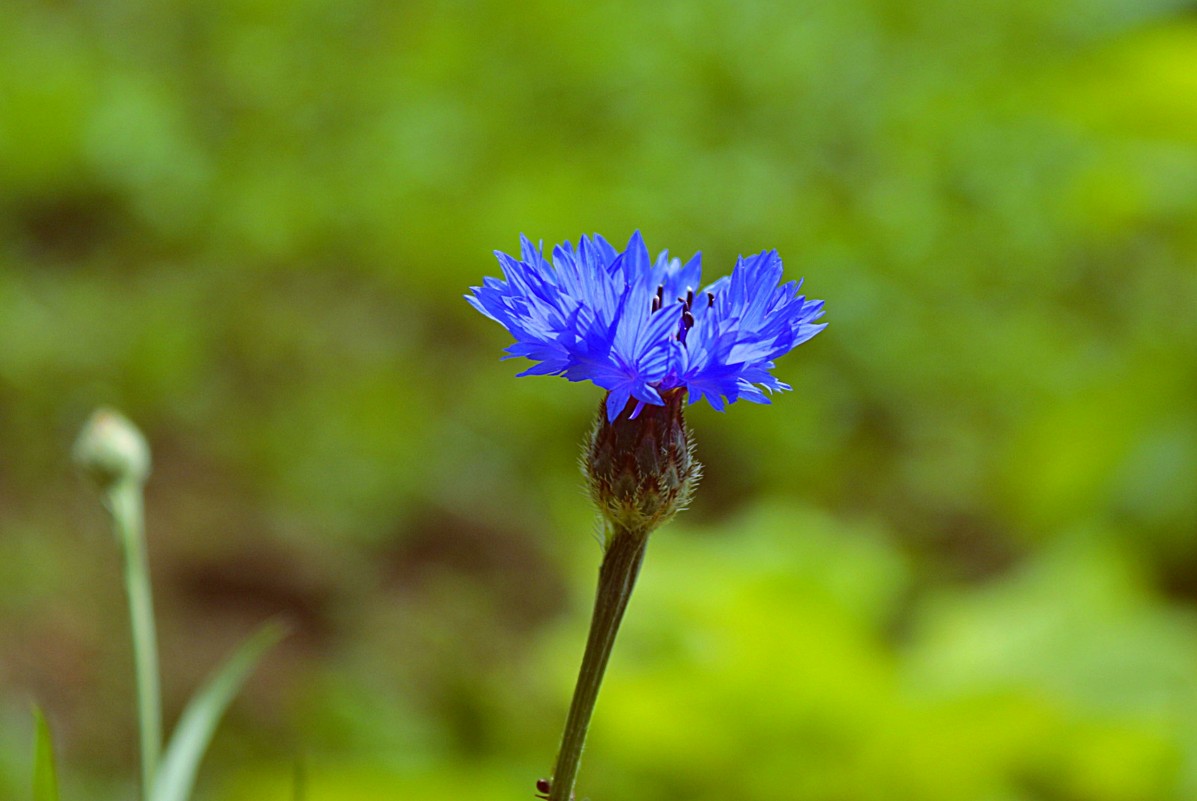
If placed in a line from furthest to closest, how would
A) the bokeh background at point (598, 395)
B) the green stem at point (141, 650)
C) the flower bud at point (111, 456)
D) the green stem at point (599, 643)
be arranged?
1. the bokeh background at point (598, 395)
2. the flower bud at point (111, 456)
3. the green stem at point (141, 650)
4. the green stem at point (599, 643)

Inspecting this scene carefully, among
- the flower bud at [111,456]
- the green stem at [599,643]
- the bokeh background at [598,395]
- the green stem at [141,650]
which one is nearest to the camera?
the green stem at [599,643]

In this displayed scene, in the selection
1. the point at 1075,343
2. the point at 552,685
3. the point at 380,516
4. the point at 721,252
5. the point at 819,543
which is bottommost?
the point at 552,685

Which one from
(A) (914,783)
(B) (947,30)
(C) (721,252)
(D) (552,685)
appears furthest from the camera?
(B) (947,30)

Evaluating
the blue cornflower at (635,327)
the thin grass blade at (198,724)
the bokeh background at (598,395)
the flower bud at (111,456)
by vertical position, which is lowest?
the thin grass blade at (198,724)

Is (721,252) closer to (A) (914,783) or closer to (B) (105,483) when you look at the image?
(A) (914,783)

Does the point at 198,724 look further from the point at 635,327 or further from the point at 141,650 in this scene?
the point at 635,327

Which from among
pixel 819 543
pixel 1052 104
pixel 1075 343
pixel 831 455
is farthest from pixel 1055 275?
pixel 819 543

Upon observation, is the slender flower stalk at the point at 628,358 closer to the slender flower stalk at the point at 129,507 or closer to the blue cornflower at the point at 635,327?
the blue cornflower at the point at 635,327

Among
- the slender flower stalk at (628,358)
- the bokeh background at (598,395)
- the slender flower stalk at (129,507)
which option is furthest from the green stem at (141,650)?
the bokeh background at (598,395)
